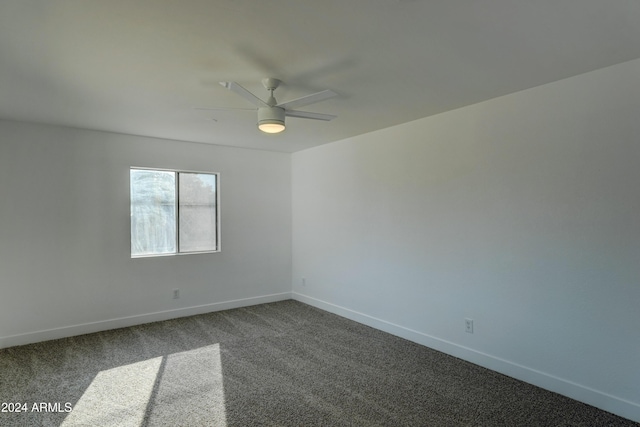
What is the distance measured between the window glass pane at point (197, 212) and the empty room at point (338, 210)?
1.2 inches

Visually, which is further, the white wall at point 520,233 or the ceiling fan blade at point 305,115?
the ceiling fan blade at point 305,115

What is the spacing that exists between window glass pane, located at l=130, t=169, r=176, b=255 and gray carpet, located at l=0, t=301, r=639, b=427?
3.72 ft

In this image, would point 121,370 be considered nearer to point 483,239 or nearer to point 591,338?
point 483,239

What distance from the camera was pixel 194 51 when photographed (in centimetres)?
220

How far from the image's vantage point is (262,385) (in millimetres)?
2889

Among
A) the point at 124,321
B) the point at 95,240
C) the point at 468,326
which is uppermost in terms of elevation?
the point at 95,240

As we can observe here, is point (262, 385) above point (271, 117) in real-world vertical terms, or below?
below

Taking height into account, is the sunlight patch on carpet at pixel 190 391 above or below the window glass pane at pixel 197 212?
below

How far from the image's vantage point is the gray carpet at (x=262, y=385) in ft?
8.00

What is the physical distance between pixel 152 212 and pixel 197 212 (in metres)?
0.60

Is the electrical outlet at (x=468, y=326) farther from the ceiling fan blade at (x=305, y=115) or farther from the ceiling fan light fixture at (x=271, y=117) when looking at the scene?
the ceiling fan light fixture at (x=271, y=117)

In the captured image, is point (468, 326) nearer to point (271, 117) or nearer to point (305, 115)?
point (305, 115)

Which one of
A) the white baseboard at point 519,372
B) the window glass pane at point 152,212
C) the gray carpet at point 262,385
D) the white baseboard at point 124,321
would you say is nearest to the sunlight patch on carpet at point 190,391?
the gray carpet at point 262,385

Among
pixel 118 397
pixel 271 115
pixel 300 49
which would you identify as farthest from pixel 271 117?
pixel 118 397
